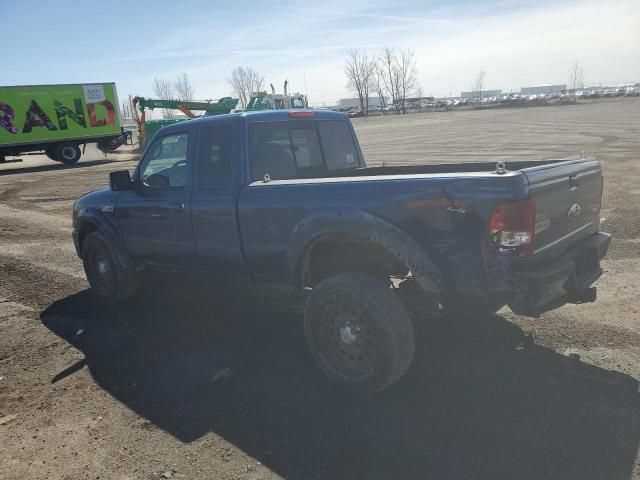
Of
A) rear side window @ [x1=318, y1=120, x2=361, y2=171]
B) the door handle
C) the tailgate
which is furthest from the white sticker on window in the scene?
the tailgate

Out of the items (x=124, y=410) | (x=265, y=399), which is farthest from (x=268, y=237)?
(x=124, y=410)

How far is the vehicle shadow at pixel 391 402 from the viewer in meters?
2.87

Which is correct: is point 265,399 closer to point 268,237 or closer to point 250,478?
point 250,478

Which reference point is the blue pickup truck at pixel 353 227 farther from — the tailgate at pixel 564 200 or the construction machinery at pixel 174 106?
the construction machinery at pixel 174 106

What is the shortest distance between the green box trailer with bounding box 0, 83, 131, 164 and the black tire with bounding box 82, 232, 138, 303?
2379cm

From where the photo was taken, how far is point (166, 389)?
3.91 metres

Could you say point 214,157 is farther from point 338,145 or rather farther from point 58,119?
point 58,119

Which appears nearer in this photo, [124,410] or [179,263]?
[124,410]

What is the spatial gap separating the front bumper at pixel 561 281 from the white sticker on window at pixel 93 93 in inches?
1151

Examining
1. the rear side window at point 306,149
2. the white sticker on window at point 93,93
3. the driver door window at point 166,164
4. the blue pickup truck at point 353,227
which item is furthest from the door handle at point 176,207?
the white sticker on window at point 93,93

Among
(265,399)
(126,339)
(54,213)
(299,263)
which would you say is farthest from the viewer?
(54,213)

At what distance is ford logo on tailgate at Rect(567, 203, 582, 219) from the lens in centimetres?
353

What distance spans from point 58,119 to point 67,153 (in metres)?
1.88

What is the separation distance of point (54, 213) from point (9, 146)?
53.6 ft
